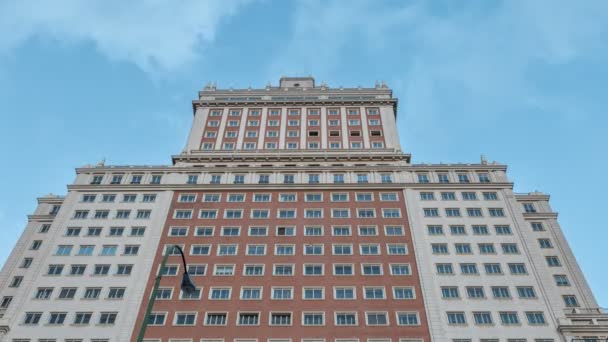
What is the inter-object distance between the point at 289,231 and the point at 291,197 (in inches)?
275

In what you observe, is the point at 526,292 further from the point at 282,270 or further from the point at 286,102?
the point at 286,102

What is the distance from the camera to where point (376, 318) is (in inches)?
2184

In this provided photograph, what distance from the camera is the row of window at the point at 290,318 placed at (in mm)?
55188

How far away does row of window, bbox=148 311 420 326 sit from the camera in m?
55.2

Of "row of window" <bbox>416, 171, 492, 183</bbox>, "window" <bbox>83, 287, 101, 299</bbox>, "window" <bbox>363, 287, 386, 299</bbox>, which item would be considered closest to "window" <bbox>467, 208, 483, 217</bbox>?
"row of window" <bbox>416, 171, 492, 183</bbox>

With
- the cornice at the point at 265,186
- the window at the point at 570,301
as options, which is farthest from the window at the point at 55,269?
the window at the point at 570,301

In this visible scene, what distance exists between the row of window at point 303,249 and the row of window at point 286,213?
5338 millimetres

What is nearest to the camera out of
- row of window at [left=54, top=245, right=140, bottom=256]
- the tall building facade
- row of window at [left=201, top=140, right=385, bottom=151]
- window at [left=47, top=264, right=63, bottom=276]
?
the tall building facade

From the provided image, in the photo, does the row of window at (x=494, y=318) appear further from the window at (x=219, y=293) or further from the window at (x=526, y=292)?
the window at (x=219, y=293)

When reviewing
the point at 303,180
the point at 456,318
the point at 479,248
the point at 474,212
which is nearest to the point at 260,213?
the point at 303,180

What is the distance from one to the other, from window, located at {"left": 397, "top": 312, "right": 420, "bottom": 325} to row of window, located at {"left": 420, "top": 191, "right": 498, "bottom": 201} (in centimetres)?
→ 1904

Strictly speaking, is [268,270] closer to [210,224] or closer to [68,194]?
[210,224]

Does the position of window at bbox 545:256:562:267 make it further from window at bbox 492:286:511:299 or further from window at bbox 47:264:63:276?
window at bbox 47:264:63:276

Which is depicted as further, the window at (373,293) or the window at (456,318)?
the window at (373,293)
